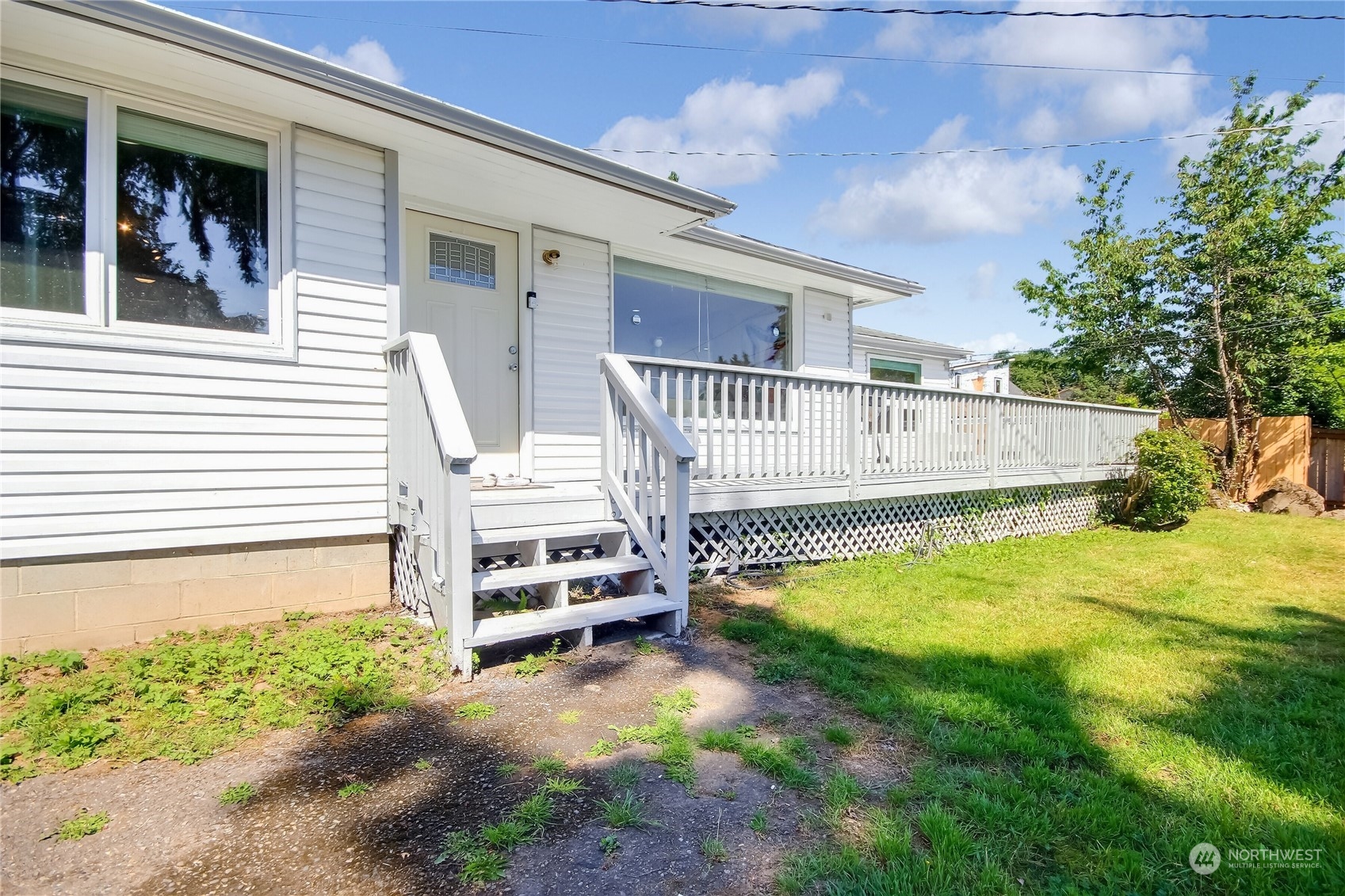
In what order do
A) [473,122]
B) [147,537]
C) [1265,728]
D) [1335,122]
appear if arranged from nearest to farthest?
[1265,728] → [147,537] → [473,122] → [1335,122]

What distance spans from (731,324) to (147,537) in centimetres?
580

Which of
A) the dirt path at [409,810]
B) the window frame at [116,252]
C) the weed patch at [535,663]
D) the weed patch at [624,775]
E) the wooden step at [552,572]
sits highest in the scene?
the window frame at [116,252]

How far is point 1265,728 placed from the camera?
2682 mm

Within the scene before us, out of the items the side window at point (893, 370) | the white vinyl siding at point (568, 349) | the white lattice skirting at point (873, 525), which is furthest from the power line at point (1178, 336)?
the white vinyl siding at point (568, 349)

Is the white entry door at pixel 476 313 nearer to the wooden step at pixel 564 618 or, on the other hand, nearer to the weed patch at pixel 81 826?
the wooden step at pixel 564 618

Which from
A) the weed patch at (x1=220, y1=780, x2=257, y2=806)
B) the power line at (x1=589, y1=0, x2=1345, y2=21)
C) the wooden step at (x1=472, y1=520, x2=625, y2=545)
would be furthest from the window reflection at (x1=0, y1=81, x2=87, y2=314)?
the power line at (x1=589, y1=0, x2=1345, y2=21)

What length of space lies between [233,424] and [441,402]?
1.58m

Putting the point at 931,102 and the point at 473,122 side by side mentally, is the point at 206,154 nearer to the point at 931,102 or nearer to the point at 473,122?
the point at 473,122

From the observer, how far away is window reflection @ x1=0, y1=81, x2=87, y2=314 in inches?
129

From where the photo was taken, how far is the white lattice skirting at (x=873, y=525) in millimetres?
5223

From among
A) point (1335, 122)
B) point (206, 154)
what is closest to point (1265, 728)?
point (206, 154)

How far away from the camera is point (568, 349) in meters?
6.04

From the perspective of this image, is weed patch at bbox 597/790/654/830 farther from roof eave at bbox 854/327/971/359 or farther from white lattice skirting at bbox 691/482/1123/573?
roof eave at bbox 854/327/971/359

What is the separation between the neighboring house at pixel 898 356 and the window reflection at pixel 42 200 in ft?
33.0
